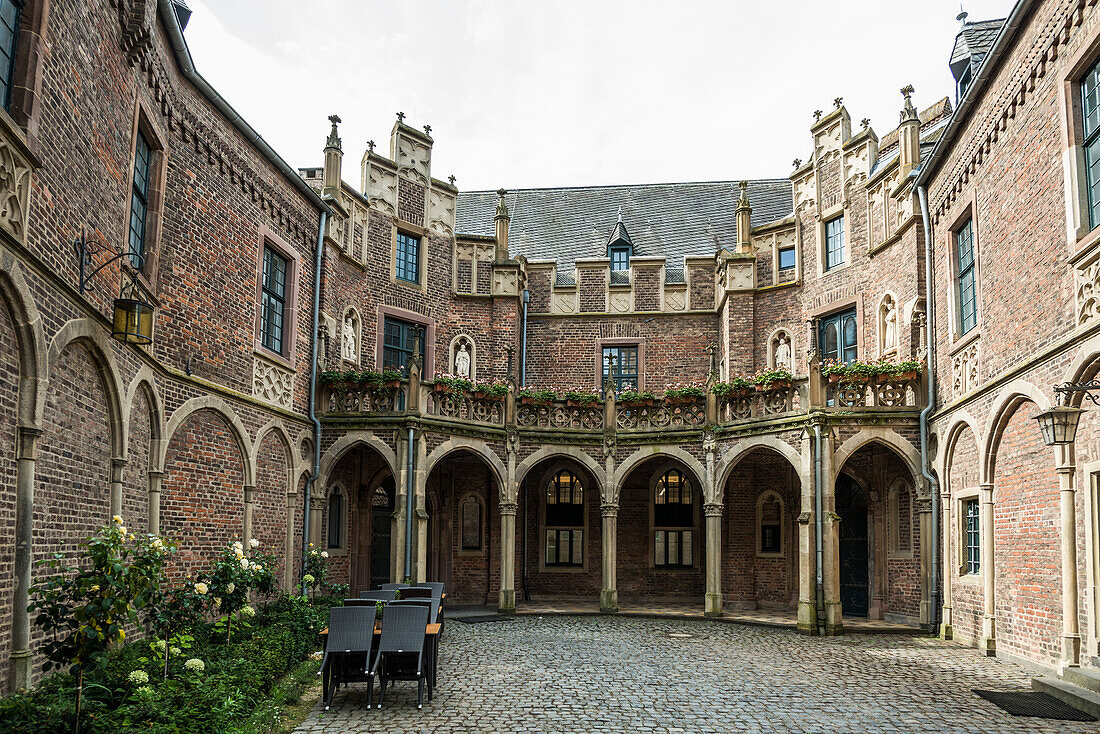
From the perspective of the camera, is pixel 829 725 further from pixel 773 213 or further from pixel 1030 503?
pixel 773 213

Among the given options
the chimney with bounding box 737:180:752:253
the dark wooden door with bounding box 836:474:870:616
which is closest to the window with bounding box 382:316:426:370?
the chimney with bounding box 737:180:752:253

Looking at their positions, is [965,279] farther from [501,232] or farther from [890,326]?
[501,232]

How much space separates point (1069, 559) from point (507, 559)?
1153cm

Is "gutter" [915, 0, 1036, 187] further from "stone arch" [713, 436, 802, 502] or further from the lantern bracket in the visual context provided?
the lantern bracket

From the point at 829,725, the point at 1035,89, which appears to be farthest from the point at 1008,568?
the point at 1035,89

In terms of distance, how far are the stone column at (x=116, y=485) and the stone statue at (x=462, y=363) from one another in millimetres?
12088

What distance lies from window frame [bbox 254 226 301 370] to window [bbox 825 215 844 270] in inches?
489

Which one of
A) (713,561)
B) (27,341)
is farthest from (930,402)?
(27,341)

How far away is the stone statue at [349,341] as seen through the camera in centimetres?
1988

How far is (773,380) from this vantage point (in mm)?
17531

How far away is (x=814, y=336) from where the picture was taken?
822 inches

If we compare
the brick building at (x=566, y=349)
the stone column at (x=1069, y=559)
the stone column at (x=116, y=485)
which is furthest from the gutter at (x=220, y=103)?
the stone column at (x=1069, y=559)

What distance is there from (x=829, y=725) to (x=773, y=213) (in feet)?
61.5

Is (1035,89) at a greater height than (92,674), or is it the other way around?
(1035,89)
